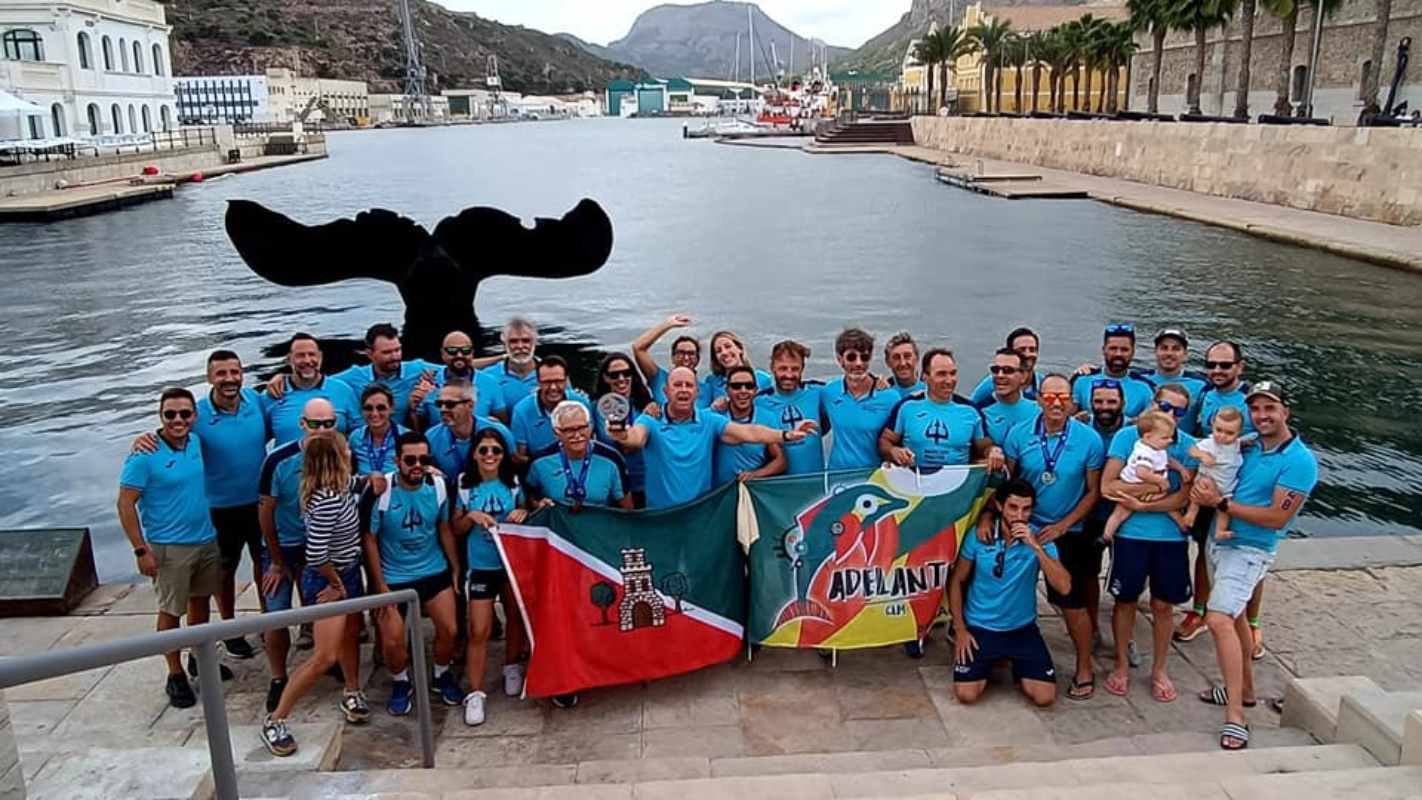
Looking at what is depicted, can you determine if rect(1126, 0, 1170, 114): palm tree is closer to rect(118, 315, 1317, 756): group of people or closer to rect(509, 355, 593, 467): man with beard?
rect(118, 315, 1317, 756): group of people

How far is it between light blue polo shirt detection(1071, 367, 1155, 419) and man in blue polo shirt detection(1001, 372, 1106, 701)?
84 cm

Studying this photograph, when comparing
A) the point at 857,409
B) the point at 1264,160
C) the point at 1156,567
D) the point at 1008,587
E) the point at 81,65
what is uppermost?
the point at 81,65

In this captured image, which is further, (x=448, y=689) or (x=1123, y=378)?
(x=1123, y=378)

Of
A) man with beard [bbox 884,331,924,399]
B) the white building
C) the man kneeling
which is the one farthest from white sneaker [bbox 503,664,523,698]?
the white building

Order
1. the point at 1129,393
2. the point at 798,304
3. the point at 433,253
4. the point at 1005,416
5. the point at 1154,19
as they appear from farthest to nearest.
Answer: the point at 1154,19, the point at 798,304, the point at 433,253, the point at 1129,393, the point at 1005,416

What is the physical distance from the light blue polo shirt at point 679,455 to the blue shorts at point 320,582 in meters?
1.75

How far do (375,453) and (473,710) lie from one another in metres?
1.60

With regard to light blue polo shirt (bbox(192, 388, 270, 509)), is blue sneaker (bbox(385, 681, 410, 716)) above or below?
below

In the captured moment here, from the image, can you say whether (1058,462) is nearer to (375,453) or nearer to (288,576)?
(375,453)

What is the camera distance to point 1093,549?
625 cm

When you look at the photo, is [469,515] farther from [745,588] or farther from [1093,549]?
[1093,549]

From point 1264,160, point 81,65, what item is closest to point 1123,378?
point 1264,160

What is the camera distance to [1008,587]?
6.09m

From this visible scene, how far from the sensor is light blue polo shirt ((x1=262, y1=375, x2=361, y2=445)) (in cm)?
663
